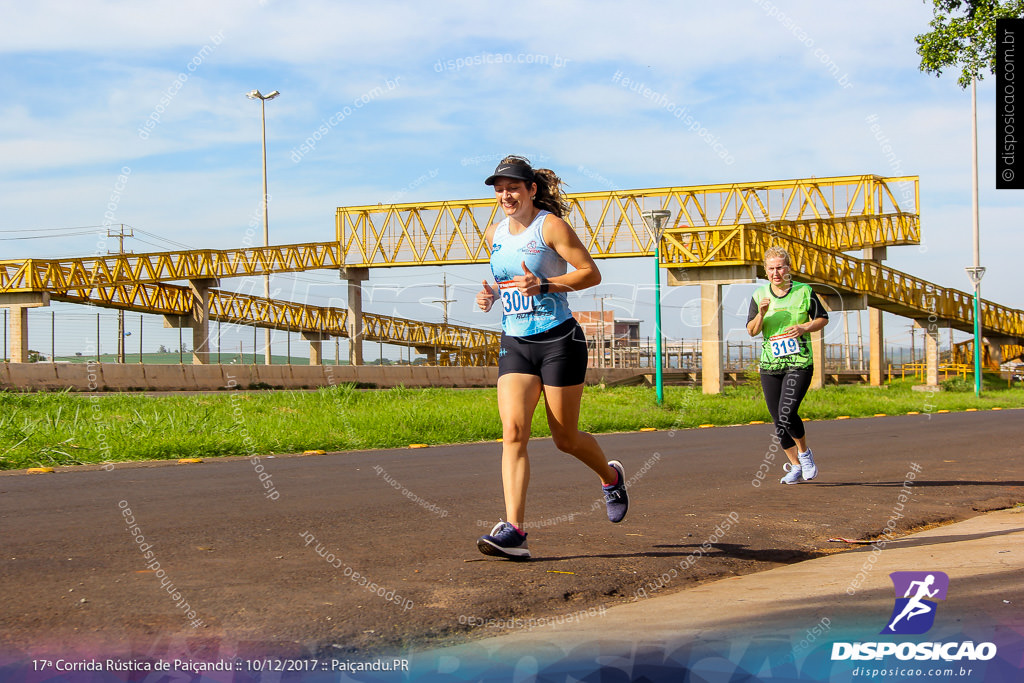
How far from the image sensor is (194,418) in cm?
1483

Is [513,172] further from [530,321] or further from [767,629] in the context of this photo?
[767,629]

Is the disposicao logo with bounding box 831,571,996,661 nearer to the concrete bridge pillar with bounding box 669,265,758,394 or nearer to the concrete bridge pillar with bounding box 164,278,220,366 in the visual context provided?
the concrete bridge pillar with bounding box 669,265,758,394

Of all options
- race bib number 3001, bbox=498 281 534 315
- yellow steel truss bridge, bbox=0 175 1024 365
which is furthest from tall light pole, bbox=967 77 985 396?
race bib number 3001, bbox=498 281 534 315

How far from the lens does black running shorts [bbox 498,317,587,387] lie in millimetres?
5402

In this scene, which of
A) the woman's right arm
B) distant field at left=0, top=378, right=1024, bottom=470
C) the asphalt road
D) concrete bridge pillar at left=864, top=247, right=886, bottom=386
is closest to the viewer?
the asphalt road

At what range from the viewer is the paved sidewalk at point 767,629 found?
3.34 meters

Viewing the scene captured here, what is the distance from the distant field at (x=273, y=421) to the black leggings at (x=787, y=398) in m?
5.51

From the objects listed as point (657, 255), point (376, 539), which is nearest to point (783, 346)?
point (376, 539)

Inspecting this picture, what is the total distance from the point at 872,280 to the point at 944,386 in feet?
18.4

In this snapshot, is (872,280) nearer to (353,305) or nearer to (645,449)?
(353,305)

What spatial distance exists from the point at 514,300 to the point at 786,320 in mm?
4112

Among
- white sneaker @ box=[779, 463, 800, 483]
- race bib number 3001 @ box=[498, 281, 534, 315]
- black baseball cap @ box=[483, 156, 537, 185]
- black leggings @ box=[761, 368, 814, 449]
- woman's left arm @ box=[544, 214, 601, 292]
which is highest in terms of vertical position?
black baseball cap @ box=[483, 156, 537, 185]

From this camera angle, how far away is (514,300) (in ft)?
18.0

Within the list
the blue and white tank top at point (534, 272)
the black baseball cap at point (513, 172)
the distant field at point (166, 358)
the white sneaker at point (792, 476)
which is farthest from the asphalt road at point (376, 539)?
the distant field at point (166, 358)
